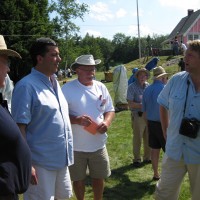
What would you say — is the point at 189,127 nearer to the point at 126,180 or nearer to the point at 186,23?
the point at 126,180

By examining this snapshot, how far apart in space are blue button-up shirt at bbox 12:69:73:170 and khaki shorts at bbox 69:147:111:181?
0.96 m

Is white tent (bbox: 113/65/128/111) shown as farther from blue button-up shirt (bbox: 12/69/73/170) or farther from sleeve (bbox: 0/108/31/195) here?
sleeve (bbox: 0/108/31/195)

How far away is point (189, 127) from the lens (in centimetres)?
346

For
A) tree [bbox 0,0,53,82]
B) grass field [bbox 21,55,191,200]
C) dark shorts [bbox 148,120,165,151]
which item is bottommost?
grass field [bbox 21,55,191,200]

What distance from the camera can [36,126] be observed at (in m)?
3.27

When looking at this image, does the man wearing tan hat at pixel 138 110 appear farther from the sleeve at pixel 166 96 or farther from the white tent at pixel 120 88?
the white tent at pixel 120 88

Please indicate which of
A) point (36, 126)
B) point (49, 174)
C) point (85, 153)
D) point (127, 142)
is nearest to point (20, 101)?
point (36, 126)

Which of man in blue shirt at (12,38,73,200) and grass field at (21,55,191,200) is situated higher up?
man in blue shirt at (12,38,73,200)

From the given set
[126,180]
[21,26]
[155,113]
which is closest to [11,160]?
[155,113]

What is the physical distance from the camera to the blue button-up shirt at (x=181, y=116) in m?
3.55

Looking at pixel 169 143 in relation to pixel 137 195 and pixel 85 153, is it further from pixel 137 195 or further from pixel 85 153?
pixel 137 195

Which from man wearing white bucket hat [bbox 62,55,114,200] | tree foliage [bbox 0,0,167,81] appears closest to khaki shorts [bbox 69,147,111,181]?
man wearing white bucket hat [bbox 62,55,114,200]

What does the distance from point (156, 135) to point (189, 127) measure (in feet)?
7.40

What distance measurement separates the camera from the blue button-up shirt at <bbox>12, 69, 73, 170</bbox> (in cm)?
320
